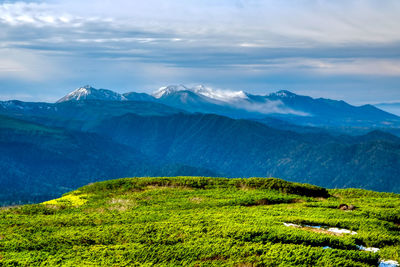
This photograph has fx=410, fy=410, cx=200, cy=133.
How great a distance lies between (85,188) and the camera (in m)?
69.0

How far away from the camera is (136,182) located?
7006 centimetres

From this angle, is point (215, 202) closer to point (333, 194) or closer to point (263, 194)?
point (263, 194)

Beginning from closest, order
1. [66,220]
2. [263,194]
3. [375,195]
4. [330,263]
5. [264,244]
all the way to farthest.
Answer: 1. [330,263]
2. [264,244]
3. [66,220]
4. [263,194]
5. [375,195]

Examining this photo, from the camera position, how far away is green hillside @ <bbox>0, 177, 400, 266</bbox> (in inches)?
1336

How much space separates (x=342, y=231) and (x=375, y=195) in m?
27.7

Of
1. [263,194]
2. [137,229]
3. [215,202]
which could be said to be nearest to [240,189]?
A: [263,194]

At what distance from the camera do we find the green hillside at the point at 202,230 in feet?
111

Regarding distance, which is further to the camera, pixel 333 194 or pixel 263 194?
pixel 333 194

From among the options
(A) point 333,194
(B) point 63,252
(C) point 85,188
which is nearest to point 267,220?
(B) point 63,252

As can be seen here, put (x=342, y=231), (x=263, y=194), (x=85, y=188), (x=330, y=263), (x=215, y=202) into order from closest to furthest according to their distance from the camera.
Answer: (x=330, y=263), (x=342, y=231), (x=215, y=202), (x=263, y=194), (x=85, y=188)

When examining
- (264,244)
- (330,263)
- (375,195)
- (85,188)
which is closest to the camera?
(330,263)

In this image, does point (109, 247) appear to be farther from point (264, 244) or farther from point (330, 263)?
point (330, 263)

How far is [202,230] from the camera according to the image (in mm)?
40094

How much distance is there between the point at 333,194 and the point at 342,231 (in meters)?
26.2
